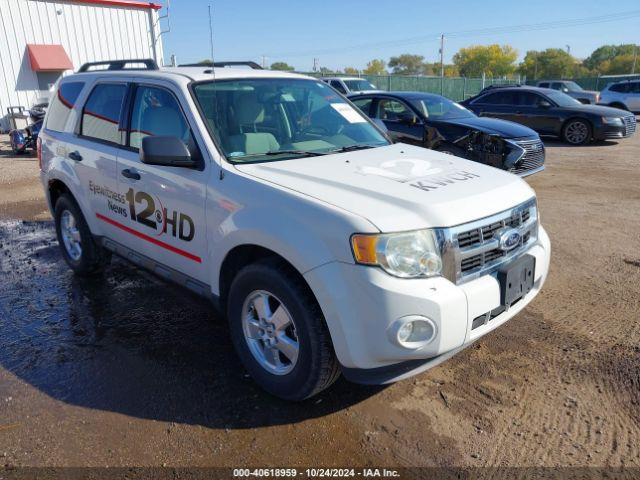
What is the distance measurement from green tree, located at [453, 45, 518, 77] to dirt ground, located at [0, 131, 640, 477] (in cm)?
10439

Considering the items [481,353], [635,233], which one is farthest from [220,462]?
[635,233]

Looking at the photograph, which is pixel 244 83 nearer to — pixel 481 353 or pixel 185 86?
pixel 185 86

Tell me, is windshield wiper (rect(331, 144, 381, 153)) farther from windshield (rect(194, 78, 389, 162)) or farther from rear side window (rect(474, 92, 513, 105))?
rear side window (rect(474, 92, 513, 105))

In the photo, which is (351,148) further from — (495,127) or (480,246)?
(495,127)

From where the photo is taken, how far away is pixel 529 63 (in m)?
86.9

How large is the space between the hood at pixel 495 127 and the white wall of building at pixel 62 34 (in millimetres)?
13600

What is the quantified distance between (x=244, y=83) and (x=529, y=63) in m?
94.4

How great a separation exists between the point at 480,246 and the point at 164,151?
1.95m

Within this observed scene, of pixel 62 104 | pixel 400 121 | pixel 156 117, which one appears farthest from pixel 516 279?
pixel 400 121

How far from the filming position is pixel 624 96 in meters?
22.6

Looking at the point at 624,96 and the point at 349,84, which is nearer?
the point at 349,84

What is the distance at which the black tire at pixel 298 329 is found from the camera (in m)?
2.77

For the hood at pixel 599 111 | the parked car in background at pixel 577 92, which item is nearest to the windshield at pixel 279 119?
the hood at pixel 599 111

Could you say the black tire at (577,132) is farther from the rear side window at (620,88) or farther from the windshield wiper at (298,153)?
the windshield wiper at (298,153)
